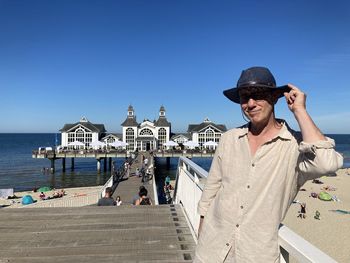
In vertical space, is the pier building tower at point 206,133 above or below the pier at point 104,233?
above

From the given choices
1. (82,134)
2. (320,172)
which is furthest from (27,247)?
(82,134)

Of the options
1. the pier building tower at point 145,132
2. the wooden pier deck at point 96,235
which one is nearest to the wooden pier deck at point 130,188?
the wooden pier deck at point 96,235

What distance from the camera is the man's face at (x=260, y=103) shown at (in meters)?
1.83

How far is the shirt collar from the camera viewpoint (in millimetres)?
1718

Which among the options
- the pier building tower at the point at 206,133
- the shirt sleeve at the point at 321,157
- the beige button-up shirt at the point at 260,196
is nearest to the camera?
the shirt sleeve at the point at 321,157

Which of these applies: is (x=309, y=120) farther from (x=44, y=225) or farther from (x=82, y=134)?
(x=82, y=134)

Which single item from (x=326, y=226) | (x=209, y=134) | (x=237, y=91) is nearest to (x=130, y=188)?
(x=326, y=226)

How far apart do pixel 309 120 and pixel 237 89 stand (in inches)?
17.4

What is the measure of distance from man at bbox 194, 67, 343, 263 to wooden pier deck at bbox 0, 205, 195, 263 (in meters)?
2.05

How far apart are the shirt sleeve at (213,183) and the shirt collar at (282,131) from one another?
13cm

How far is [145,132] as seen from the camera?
55.0m

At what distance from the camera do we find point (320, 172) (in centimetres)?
153

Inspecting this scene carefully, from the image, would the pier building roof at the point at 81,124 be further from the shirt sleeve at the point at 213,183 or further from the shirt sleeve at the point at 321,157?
the shirt sleeve at the point at 321,157

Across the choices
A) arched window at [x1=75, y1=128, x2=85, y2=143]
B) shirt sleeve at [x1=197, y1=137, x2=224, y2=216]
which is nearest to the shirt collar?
shirt sleeve at [x1=197, y1=137, x2=224, y2=216]
